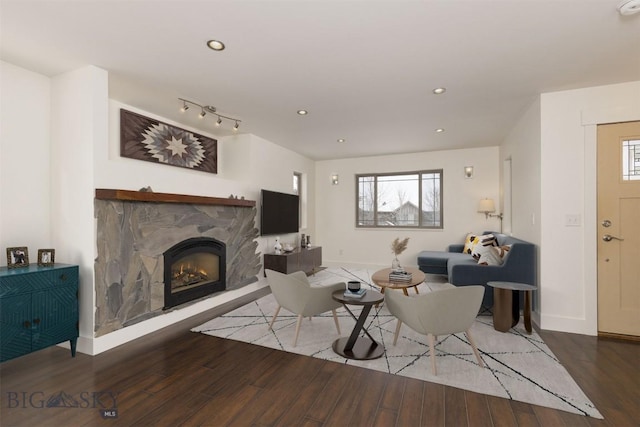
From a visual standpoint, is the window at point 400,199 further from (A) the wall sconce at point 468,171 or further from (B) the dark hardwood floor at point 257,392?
(B) the dark hardwood floor at point 257,392

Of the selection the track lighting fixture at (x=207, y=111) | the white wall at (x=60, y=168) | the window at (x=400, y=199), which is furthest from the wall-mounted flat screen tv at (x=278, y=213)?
the white wall at (x=60, y=168)

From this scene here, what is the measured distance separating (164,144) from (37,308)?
2.34 m

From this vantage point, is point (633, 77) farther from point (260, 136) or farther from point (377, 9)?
point (260, 136)

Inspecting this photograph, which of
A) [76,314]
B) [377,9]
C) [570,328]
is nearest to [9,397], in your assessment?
[76,314]

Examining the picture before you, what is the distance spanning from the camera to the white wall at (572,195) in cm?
313

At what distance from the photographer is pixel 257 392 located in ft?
7.00

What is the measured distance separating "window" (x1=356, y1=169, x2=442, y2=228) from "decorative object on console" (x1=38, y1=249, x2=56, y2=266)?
215 inches

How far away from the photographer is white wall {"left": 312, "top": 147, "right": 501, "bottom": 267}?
6.07m

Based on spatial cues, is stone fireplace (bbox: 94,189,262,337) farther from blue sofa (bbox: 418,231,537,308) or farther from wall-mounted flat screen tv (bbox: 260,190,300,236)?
blue sofa (bbox: 418,231,537,308)

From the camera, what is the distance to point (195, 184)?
382 centimetres

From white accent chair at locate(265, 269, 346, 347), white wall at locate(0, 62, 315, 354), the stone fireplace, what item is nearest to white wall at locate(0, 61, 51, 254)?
white wall at locate(0, 62, 315, 354)

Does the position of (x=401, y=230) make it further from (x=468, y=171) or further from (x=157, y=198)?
(x=157, y=198)

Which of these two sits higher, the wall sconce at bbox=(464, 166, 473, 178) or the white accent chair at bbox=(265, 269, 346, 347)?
the wall sconce at bbox=(464, 166, 473, 178)

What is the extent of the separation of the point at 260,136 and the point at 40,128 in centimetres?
283
